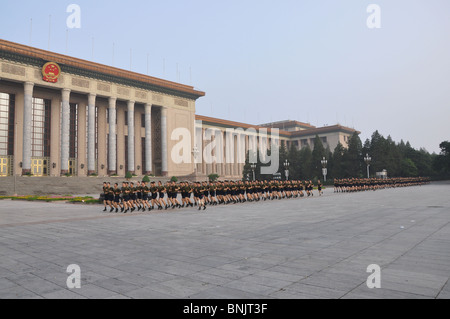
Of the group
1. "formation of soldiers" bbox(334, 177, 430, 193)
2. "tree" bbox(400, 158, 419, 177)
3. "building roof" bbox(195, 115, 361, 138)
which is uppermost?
"building roof" bbox(195, 115, 361, 138)

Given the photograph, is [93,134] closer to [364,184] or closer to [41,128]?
[41,128]

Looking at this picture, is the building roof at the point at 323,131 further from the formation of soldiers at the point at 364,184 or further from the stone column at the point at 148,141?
the stone column at the point at 148,141

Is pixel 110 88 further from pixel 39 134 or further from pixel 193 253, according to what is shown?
pixel 193 253

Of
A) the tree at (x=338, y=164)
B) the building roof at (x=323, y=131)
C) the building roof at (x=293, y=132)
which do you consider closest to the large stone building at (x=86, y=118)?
the building roof at (x=293, y=132)

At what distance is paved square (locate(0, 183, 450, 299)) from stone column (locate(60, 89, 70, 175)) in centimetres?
3665

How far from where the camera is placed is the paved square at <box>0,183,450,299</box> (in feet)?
12.6

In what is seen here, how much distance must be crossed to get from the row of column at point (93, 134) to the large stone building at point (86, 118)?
12 centimetres

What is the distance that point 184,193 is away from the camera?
16.8 metres

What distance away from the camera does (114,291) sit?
153 inches

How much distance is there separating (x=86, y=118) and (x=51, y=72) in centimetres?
845

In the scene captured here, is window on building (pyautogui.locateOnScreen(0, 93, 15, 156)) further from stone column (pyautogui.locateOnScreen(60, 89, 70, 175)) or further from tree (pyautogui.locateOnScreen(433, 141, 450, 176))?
tree (pyautogui.locateOnScreen(433, 141, 450, 176))

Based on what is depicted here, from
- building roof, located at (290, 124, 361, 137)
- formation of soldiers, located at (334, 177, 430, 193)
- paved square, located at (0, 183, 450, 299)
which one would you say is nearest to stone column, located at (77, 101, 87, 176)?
formation of soldiers, located at (334, 177, 430, 193)

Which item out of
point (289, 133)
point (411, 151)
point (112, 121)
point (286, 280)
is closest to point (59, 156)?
point (112, 121)

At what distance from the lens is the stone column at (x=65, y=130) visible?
140 ft
